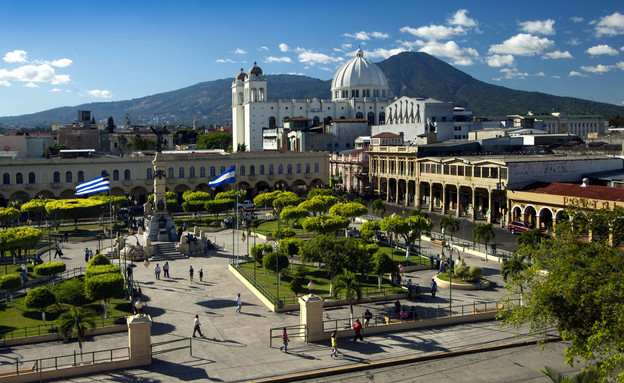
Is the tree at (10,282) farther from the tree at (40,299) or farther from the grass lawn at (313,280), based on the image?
the grass lawn at (313,280)

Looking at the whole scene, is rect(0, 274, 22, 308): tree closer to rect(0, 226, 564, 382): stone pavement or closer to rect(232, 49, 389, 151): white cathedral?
rect(0, 226, 564, 382): stone pavement

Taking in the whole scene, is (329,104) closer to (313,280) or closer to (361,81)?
(361,81)

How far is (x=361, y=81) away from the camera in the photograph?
127 m

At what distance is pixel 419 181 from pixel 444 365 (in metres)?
49.3

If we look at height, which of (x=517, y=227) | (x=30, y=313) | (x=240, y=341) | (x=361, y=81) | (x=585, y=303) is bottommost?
(x=240, y=341)

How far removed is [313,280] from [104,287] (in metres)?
12.2

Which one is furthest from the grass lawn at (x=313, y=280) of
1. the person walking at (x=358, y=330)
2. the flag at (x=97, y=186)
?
the flag at (x=97, y=186)

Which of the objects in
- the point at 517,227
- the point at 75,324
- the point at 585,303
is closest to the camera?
the point at 585,303

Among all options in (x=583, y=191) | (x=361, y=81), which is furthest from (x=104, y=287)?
(x=361, y=81)

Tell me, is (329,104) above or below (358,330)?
above

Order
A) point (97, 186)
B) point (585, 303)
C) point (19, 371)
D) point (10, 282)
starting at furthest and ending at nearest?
point (97, 186)
point (10, 282)
point (19, 371)
point (585, 303)

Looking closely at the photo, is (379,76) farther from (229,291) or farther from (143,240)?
(229,291)

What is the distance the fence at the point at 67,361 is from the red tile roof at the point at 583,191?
3791cm

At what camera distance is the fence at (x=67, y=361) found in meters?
21.0
